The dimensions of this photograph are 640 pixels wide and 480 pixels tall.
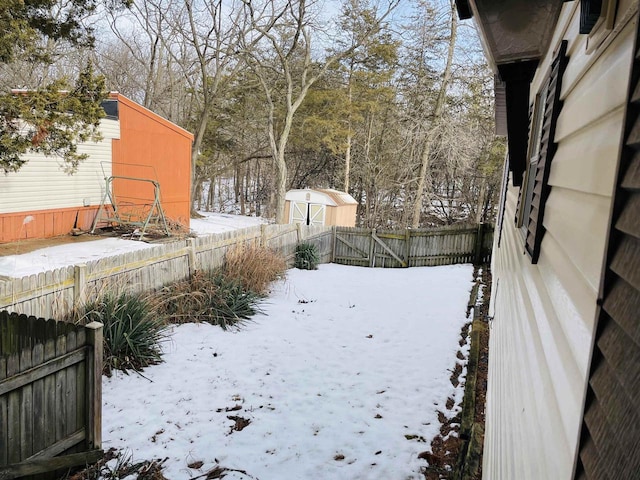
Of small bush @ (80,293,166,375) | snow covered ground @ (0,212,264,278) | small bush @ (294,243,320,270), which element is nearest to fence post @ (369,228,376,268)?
small bush @ (294,243,320,270)

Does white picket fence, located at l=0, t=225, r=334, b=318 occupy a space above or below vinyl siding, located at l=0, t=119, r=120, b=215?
below

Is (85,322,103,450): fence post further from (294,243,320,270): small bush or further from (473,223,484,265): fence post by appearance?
(473,223,484,265): fence post

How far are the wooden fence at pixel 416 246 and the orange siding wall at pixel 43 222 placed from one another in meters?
7.18

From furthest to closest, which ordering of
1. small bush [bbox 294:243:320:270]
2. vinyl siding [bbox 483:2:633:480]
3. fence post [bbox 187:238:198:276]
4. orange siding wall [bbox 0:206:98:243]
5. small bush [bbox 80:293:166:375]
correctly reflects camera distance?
small bush [bbox 294:243:320:270] → orange siding wall [bbox 0:206:98:243] → fence post [bbox 187:238:198:276] → small bush [bbox 80:293:166:375] → vinyl siding [bbox 483:2:633:480]

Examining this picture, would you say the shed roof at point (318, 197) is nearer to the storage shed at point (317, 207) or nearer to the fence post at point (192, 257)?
the storage shed at point (317, 207)

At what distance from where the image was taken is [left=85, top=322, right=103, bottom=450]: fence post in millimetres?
3438

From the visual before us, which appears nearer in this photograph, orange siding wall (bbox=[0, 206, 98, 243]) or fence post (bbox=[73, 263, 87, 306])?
fence post (bbox=[73, 263, 87, 306])

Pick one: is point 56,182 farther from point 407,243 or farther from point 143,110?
point 407,243

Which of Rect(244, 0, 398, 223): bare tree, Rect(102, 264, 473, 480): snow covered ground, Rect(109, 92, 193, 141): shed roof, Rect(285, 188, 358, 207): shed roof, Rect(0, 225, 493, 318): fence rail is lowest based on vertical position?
Rect(102, 264, 473, 480): snow covered ground

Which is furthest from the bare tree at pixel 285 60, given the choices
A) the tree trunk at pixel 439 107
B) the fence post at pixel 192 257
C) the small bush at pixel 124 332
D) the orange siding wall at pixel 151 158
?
the small bush at pixel 124 332

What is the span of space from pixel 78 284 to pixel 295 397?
2.78 m

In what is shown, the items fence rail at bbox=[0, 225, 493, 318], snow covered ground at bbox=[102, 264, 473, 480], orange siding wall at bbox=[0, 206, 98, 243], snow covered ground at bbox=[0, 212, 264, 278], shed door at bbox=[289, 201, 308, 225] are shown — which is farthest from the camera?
shed door at bbox=[289, 201, 308, 225]

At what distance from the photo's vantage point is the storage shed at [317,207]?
18016 mm

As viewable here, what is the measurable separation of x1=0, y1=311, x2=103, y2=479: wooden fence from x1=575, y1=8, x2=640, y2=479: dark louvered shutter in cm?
321
